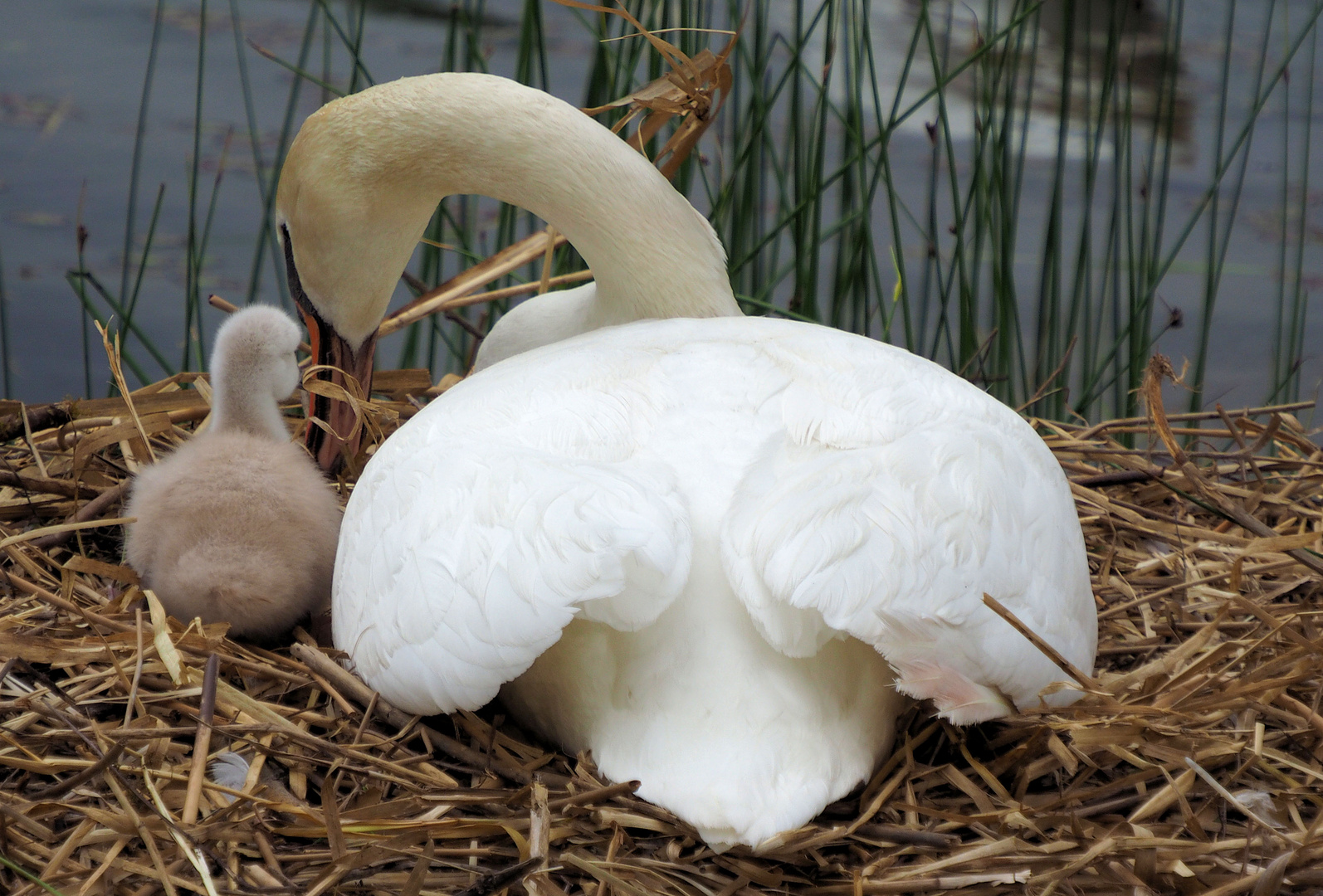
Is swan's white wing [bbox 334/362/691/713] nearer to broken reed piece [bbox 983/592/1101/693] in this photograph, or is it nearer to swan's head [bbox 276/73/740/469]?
broken reed piece [bbox 983/592/1101/693]

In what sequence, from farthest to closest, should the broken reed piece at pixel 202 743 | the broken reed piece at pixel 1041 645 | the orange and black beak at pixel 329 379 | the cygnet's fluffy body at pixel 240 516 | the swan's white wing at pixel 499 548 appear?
the orange and black beak at pixel 329 379
the cygnet's fluffy body at pixel 240 516
the broken reed piece at pixel 202 743
the broken reed piece at pixel 1041 645
the swan's white wing at pixel 499 548

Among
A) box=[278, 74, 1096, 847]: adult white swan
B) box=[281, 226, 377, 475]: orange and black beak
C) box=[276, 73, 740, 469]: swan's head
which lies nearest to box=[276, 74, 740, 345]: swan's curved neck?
box=[276, 73, 740, 469]: swan's head

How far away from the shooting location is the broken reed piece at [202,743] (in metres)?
1.80

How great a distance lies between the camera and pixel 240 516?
2.46 m

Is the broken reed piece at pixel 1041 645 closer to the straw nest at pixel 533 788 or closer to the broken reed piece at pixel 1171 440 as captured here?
the straw nest at pixel 533 788

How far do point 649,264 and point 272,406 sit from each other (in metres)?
0.90

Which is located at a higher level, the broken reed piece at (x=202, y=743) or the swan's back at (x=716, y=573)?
the swan's back at (x=716, y=573)

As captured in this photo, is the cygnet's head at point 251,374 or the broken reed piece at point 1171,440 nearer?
the broken reed piece at point 1171,440

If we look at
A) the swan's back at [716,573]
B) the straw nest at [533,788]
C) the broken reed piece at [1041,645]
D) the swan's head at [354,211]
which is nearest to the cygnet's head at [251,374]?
the swan's head at [354,211]

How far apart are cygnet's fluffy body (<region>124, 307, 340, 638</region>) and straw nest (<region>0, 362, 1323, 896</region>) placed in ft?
0.31

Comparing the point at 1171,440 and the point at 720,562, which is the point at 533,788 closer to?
the point at 720,562

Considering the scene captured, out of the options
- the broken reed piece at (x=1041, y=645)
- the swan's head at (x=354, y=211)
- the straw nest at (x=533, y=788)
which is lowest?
the straw nest at (x=533, y=788)

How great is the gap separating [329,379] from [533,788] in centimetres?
153

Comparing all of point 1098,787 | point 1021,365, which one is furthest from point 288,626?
point 1021,365
